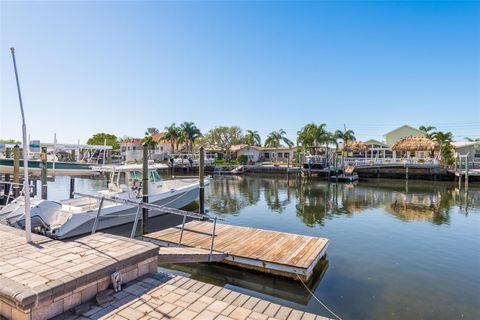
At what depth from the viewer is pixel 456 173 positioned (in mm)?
34844

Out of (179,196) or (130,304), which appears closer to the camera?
(130,304)

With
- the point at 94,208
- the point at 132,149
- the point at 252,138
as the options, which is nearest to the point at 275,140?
the point at 252,138

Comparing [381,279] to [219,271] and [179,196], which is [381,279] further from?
[179,196]

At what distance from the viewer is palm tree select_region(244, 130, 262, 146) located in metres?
69.4

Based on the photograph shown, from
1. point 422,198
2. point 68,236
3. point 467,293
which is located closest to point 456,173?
point 422,198

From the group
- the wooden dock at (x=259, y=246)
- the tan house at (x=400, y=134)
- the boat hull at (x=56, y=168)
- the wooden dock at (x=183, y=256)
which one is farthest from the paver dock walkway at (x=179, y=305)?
the tan house at (x=400, y=134)

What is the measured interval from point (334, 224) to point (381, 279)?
264 inches

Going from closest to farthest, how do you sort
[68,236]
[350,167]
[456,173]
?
[68,236], [456,173], [350,167]

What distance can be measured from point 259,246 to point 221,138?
54106 mm

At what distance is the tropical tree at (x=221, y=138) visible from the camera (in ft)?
204

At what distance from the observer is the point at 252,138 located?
230 feet

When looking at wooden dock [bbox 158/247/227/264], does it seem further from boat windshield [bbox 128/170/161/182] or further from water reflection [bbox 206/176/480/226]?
water reflection [bbox 206/176/480/226]

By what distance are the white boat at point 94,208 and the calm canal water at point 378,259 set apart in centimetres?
182

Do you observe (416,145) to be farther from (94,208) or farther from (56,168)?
(56,168)
